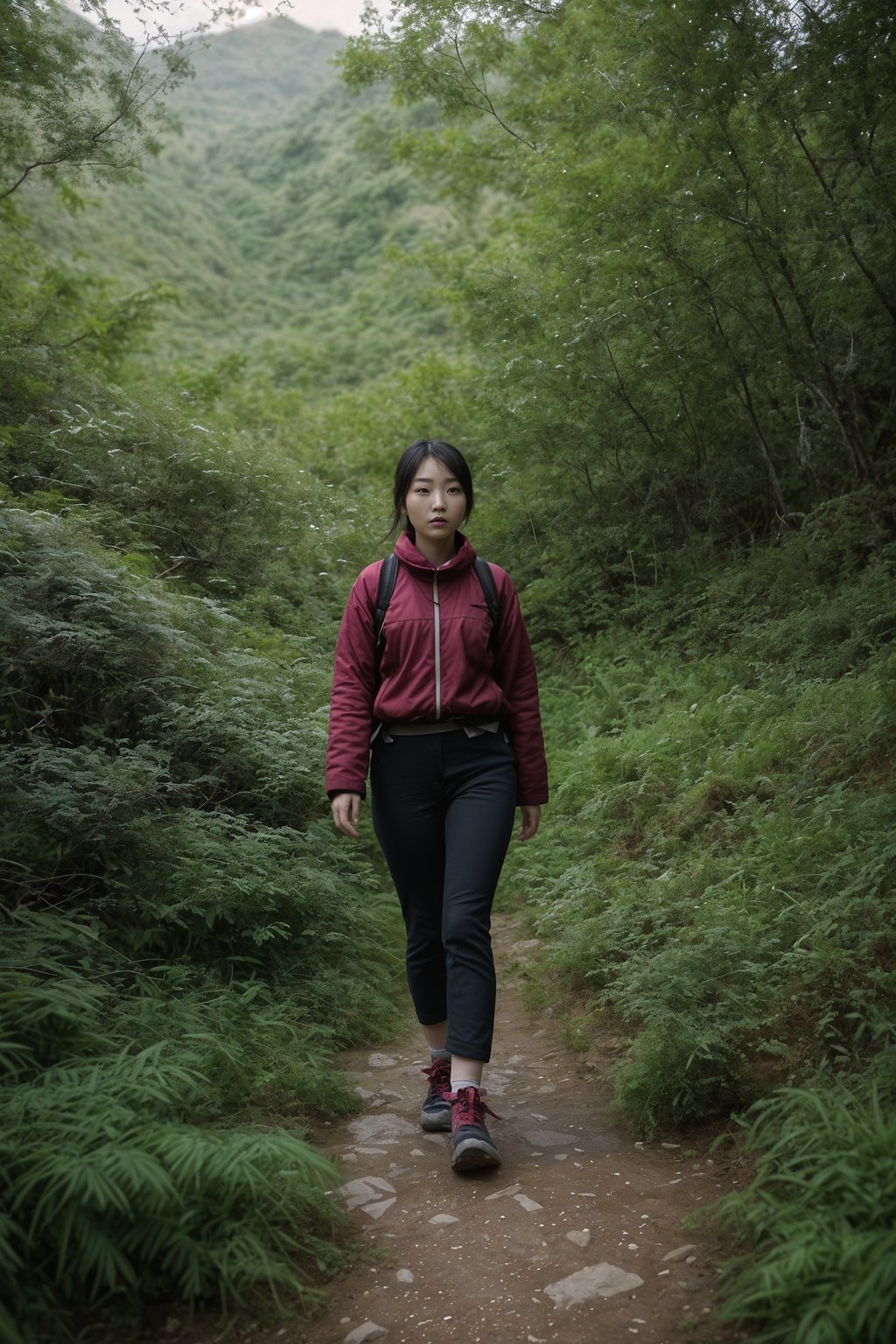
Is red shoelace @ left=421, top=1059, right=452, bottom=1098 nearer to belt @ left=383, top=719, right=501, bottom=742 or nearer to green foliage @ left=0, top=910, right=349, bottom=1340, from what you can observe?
green foliage @ left=0, top=910, right=349, bottom=1340

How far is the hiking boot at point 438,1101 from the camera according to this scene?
3.85 meters

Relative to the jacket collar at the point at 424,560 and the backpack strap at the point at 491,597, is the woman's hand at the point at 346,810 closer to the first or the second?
the backpack strap at the point at 491,597

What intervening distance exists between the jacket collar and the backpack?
0.05 m

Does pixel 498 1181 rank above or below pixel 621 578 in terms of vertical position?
below

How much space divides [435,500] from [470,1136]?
7.66ft

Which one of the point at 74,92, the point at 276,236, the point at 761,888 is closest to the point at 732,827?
the point at 761,888

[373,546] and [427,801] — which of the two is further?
[373,546]

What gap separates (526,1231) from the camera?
2.95 metres

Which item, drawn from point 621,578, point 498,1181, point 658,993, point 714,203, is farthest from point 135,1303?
point 621,578

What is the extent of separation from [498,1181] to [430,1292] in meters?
0.70

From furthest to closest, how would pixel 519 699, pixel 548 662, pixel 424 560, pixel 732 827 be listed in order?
pixel 548 662
pixel 732 827
pixel 519 699
pixel 424 560

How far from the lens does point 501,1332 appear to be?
8.13 ft

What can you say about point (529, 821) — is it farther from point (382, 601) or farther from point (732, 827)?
point (732, 827)

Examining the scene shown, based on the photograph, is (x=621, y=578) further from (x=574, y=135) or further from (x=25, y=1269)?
(x=25, y=1269)
